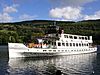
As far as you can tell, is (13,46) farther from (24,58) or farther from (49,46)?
(49,46)

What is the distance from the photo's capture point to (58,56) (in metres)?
112

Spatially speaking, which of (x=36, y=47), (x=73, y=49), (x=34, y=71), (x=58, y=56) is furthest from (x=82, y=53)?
(x=34, y=71)

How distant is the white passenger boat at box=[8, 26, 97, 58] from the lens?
105 meters

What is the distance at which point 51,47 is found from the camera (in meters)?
114

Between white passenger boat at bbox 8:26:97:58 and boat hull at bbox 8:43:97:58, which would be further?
white passenger boat at bbox 8:26:97:58

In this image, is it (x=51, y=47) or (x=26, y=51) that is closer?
(x=26, y=51)

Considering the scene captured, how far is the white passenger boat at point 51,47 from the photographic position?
343 feet

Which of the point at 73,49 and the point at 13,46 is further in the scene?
the point at 73,49

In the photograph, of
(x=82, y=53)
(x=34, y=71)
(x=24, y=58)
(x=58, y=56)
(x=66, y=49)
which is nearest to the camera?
(x=34, y=71)

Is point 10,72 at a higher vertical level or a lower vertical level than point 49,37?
lower

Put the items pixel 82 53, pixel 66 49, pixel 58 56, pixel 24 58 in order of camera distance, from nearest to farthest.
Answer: pixel 24 58 → pixel 58 56 → pixel 66 49 → pixel 82 53

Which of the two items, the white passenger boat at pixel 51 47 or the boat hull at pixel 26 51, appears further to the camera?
the white passenger boat at pixel 51 47

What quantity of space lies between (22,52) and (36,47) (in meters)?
6.43

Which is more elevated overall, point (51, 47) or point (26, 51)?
point (51, 47)
